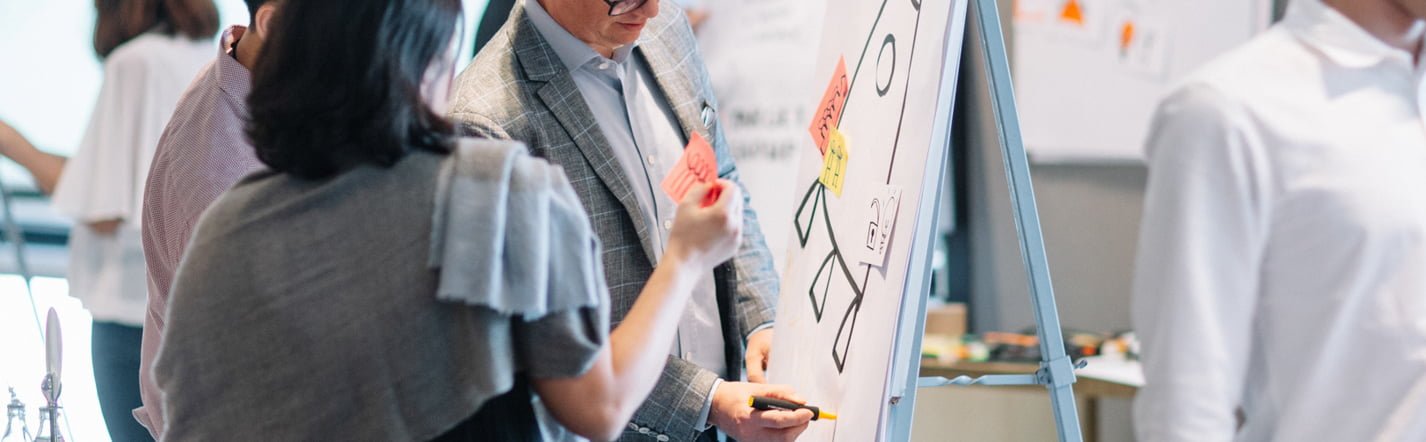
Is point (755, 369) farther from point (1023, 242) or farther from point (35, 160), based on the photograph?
point (35, 160)

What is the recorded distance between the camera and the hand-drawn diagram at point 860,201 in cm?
117

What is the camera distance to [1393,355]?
1.43 metres

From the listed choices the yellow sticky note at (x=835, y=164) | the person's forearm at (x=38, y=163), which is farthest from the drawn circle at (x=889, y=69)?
the person's forearm at (x=38, y=163)

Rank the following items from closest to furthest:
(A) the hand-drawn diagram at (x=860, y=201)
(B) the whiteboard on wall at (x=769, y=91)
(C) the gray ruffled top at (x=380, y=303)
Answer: (C) the gray ruffled top at (x=380, y=303)
(A) the hand-drawn diagram at (x=860, y=201)
(B) the whiteboard on wall at (x=769, y=91)

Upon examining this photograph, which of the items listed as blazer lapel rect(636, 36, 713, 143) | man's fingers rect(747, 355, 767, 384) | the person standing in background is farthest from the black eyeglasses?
man's fingers rect(747, 355, 767, 384)

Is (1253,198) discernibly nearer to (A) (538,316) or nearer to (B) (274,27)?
(A) (538,316)

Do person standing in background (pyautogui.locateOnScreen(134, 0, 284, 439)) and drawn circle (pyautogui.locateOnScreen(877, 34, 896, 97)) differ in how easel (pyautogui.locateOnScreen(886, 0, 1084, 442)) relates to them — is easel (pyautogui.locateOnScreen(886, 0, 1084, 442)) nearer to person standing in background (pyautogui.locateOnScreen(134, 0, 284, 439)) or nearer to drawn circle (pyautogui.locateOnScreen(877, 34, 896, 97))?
drawn circle (pyautogui.locateOnScreen(877, 34, 896, 97))

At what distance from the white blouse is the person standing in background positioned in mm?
923

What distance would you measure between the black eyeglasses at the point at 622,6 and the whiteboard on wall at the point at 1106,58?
90.7 inches

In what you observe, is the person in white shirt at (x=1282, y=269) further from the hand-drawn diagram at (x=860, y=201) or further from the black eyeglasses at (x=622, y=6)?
the black eyeglasses at (x=622, y=6)

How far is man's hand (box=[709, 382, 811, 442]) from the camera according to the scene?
1.31 metres

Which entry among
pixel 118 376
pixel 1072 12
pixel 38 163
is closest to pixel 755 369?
pixel 118 376

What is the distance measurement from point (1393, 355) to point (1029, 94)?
2214mm

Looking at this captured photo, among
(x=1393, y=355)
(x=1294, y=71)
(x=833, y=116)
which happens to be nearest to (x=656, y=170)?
(x=833, y=116)
